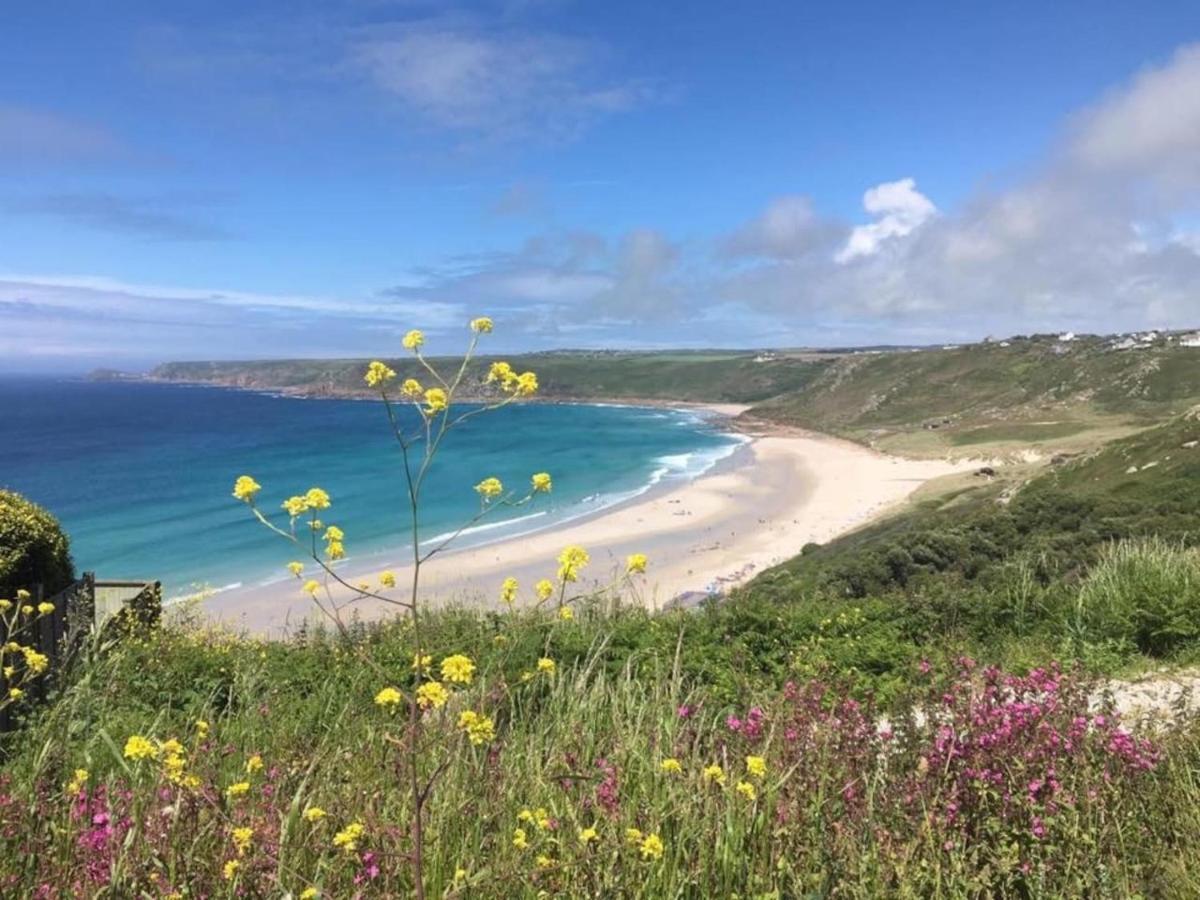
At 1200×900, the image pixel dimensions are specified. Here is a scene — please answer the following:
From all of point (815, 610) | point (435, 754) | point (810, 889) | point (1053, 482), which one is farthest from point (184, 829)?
point (1053, 482)

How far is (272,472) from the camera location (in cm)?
6166

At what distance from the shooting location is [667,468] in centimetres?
6350

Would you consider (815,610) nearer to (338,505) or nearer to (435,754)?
(435,754)

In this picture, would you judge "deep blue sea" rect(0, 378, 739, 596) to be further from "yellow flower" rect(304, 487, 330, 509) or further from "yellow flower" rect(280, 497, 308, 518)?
"yellow flower" rect(304, 487, 330, 509)

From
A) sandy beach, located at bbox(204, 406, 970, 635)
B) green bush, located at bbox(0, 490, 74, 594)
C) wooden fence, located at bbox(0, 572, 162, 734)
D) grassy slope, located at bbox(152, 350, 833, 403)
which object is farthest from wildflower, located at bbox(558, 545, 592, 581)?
grassy slope, located at bbox(152, 350, 833, 403)

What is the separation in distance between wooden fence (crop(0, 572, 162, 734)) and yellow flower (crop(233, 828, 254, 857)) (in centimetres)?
205

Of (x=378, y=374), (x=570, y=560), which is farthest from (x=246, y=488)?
(x=570, y=560)

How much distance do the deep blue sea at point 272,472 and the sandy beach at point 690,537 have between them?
2.64 metres

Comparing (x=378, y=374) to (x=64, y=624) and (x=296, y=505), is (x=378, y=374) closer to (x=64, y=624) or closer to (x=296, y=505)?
(x=296, y=505)

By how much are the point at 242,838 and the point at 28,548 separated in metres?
8.58

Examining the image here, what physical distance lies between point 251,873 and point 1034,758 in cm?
241

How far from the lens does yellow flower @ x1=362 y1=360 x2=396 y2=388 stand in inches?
88.3

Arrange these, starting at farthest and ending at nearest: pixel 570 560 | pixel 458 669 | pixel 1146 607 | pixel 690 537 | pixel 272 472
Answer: pixel 272 472
pixel 690 537
pixel 1146 607
pixel 570 560
pixel 458 669

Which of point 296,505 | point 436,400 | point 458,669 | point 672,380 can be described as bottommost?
point 458,669
